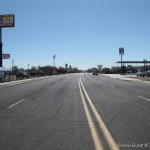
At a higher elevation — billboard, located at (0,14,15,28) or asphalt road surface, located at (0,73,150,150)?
billboard, located at (0,14,15,28)

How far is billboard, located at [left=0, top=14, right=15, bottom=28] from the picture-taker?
70500mm

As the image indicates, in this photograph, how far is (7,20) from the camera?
7081 centimetres

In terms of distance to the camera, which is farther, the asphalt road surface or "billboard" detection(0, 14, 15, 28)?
"billboard" detection(0, 14, 15, 28)

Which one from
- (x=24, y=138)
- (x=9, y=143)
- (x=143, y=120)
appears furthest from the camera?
(x=143, y=120)

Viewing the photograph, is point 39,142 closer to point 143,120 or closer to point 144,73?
point 143,120

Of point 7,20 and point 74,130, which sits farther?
point 7,20

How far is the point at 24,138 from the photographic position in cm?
828

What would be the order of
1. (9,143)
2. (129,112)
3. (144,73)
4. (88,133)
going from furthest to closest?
(144,73)
(129,112)
(88,133)
(9,143)

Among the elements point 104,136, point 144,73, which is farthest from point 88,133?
point 144,73

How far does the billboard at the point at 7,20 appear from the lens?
231 feet

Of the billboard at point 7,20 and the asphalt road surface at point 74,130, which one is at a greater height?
the billboard at point 7,20

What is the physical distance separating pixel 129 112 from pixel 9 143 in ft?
21.3

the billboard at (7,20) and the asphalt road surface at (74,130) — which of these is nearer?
the asphalt road surface at (74,130)

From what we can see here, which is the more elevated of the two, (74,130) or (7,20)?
(7,20)
